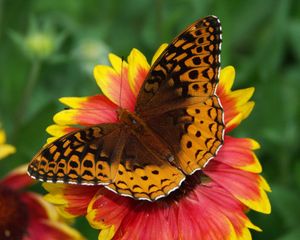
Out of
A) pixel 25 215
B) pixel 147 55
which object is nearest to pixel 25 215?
pixel 25 215

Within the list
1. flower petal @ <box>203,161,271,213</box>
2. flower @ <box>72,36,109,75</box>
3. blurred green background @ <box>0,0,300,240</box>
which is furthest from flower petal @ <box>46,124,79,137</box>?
flower @ <box>72,36,109,75</box>

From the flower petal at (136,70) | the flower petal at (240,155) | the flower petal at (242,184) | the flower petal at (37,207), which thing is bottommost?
the flower petal at (37,207)

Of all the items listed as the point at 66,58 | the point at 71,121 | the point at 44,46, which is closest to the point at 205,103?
the point at 71,121

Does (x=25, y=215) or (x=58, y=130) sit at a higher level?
(x=58, y=130)

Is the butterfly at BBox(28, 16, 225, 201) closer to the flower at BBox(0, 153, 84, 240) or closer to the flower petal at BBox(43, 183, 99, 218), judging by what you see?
the flower petal at BBox(43, 183, 99, 218)

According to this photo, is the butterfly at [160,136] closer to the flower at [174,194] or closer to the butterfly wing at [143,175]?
the butterfly wing at [143,175]

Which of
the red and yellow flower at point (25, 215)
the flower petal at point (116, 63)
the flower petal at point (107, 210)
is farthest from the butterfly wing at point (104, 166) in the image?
the red and yellow flower at point (25, 215)

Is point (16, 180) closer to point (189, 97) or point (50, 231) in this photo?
point (50, 231)
